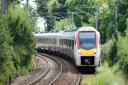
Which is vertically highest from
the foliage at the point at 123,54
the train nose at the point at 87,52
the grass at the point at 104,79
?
the grass at the point at 104,79

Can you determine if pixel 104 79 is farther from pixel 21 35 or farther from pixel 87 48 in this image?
pixel 21 35

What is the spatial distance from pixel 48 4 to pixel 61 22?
191 inches

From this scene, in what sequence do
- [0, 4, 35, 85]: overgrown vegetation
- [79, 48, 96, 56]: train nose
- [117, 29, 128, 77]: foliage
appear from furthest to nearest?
1. [79, 48, 96, 56]: train nose
2. [0, 4, 35, 85]: overgrown vegetation
3. [117, 29, 128, 77]: foliage

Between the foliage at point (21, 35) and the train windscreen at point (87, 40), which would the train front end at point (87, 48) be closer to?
the train windscreen at point (87, 40)

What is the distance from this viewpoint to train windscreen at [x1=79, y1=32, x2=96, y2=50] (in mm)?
29009

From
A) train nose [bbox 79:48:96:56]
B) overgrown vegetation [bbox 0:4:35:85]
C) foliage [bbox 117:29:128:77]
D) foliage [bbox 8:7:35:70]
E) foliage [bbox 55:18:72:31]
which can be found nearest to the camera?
foliage [bbox 117:29:128:77]

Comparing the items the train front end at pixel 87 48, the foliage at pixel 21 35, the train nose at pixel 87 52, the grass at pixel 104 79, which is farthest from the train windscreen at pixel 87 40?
the grass at pixel 104 79

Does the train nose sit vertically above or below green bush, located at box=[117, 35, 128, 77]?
below

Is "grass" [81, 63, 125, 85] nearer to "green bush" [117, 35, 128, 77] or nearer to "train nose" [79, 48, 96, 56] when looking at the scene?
"green bush" [117, 35, 128, 77]

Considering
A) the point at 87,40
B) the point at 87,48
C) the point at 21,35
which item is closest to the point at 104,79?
the point at 87,48

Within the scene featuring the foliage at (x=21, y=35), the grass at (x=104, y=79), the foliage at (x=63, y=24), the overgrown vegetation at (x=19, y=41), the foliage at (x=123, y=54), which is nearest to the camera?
the grass at (x=104, y=79)

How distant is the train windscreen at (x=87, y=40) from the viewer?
95.2ft

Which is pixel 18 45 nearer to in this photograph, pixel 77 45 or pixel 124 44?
pixel 77 45

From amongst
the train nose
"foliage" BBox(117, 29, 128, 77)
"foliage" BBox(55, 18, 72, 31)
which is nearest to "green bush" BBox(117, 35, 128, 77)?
"foliage" BBox(117, 29, 128, 77)
